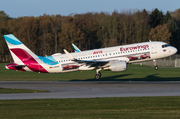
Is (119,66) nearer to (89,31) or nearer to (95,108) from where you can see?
(95,108)

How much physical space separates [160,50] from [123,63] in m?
6.44

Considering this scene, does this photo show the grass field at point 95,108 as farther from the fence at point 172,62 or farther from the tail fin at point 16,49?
the fence at point 172,62

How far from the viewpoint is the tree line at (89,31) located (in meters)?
125

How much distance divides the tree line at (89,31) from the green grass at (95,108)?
96.7 m

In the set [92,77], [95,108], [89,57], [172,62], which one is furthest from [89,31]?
[95,108]

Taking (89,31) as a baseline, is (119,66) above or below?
below

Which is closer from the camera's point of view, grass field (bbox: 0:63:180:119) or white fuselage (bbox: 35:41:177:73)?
grass field (bbox: 0:63:180:119)

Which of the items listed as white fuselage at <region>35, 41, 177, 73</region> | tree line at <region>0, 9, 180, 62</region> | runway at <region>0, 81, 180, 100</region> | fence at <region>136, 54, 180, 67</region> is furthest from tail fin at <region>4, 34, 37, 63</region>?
tree line at <region>0, 9, 180, 62</region>

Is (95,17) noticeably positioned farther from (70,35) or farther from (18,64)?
(18,64)

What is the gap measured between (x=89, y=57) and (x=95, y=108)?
2105 centimetres

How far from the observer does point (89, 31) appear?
5487 inches

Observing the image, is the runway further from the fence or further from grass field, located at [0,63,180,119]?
the fence

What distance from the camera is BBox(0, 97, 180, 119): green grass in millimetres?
15969

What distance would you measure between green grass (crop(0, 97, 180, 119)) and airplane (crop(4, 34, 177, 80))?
16241 millimetres
